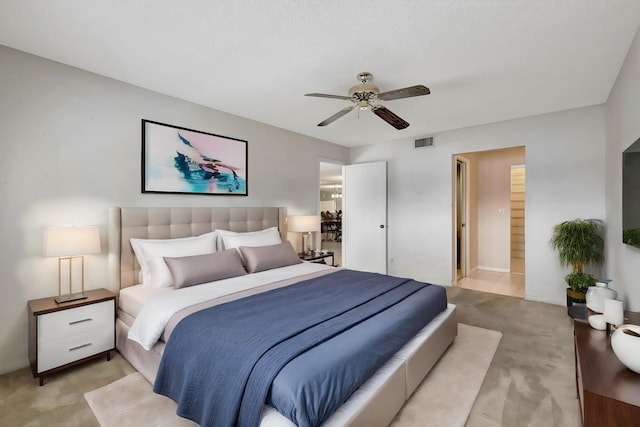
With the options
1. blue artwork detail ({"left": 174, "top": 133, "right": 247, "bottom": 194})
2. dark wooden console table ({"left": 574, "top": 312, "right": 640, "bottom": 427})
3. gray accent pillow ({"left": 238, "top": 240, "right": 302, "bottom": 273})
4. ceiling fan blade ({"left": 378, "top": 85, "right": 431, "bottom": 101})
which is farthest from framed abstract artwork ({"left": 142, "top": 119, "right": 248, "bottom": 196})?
dark wooden console table ({"left": 574, "top": 312, "right": 640, "bottom": 427})

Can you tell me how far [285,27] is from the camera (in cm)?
205

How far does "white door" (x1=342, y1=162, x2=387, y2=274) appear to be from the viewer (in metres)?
5.38

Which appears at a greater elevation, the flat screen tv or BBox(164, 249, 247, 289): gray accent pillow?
the flat screen tv

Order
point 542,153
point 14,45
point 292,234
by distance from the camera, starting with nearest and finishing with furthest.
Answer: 1. point 14,45
2. point 542,153
3. point 292,234

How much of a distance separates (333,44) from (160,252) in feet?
7.75

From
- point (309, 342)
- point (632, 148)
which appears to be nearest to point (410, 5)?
point (632, 148)

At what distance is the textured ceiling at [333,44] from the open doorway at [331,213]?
11.2 feet

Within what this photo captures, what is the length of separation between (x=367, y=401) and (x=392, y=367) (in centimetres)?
35

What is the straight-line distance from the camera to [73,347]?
7.64 feet

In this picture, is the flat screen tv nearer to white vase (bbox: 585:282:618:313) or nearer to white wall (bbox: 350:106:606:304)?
white vase (bbox: 585:282:618:313)

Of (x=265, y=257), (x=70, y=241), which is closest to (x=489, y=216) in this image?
(x=265, y=257)

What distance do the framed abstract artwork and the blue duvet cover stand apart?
1.75 meters

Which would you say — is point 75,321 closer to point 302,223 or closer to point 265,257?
point 265,257

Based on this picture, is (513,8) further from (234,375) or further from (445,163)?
(445,163)
